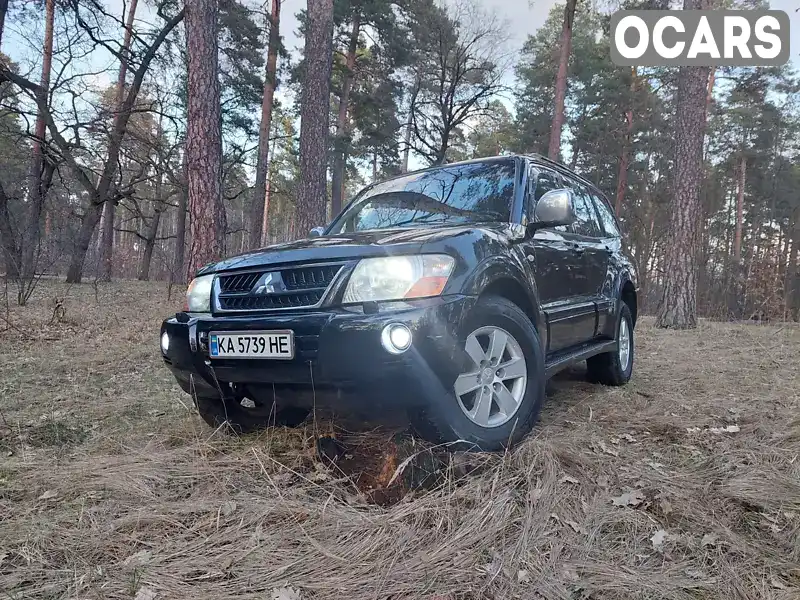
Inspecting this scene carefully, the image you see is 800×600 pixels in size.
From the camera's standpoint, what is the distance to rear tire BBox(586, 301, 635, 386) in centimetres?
427

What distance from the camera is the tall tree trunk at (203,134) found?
6926mm

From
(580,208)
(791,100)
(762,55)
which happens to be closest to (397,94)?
(762,55)

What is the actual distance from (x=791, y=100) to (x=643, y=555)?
29.0 meters

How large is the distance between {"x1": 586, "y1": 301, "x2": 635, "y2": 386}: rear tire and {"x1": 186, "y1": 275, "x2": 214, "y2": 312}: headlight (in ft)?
10.6

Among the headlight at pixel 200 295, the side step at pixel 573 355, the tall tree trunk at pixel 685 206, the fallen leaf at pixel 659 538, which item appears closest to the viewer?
the fallen leaf at pixel 659 538

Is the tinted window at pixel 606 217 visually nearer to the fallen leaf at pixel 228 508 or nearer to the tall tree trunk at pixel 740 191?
the fallen leaf at pixel 228 508

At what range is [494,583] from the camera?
159 cm

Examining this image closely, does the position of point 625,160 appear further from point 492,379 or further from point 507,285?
point 492,379

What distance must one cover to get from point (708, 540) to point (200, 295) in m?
2.51

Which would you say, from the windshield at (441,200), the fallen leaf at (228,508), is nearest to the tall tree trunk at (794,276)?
the windshield at (441,200)

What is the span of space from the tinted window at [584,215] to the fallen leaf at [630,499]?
2198mm

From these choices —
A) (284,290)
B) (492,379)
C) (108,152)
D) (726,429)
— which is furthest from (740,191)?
(284,290)

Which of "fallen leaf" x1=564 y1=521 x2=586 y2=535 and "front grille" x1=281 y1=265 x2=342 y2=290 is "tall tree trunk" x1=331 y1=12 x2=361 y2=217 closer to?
"front grille" x1=281 y1=265 x2=342 y2=290

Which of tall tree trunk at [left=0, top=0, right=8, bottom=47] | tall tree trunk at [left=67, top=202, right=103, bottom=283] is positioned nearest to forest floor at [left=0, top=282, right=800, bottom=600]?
tall tree trunk at [left=0, top=0, right=8, bottom=47]
